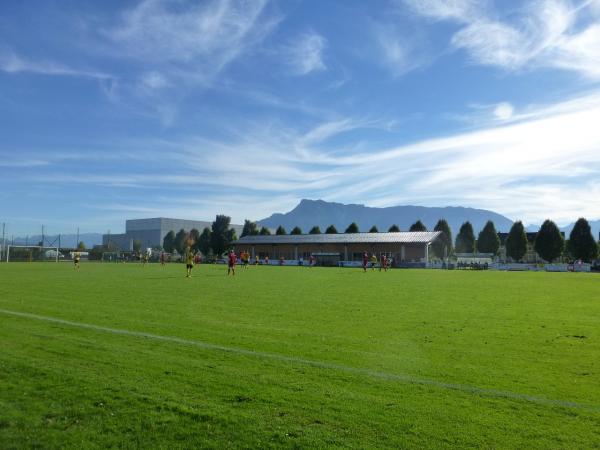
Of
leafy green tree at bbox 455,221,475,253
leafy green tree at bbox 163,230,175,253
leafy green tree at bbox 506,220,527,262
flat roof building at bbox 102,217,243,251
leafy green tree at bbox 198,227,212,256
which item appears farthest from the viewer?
flat roof building at bbox 102,217,243,251

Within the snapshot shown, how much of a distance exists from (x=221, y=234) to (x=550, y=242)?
74997mm

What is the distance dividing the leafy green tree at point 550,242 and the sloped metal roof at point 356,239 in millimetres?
22322

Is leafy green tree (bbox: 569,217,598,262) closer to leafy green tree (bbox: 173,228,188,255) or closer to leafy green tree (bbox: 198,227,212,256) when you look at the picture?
leafy green tree (bbox: 198,227,212,256)

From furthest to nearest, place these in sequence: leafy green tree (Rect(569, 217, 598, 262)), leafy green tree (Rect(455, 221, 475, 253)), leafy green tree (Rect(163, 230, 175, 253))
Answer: leafy green tree (Rect(163, 230, 175, 253)) → leafy green tree (Rect(455, 221, 475, 253)) → leafy green tree (Rect(569, 217, 598, 262))

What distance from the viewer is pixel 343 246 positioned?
84.2 metres

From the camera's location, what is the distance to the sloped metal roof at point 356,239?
77000mm

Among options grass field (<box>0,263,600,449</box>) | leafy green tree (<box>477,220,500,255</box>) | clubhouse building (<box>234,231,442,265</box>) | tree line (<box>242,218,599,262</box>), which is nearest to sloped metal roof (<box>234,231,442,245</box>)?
clubhouse building (<box>234,231,442,265</box>)

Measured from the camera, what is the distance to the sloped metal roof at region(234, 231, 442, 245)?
77.0m

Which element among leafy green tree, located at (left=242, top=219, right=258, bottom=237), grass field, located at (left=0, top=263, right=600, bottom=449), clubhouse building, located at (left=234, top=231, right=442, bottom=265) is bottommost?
grass field, located at (left=0, top=263, right=600, bottom=449)

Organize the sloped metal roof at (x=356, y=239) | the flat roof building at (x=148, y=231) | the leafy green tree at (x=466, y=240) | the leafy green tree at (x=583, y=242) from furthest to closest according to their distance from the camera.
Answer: the flat roof building at (x=148, y=231)
the leafy green tree at (x=466, y=240)
the leafy green tree at (x=583, y=242)
the sloped metal roof at (x=356, y=239)

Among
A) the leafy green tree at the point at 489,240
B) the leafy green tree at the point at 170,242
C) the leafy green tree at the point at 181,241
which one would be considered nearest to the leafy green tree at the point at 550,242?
the leafy green tree at the point at 489,240

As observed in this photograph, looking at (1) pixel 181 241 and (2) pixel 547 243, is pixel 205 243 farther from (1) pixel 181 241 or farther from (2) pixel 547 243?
(2) pixel 547 243

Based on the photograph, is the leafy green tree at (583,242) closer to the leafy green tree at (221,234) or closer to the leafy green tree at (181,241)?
the leafy green tree at (221,234)

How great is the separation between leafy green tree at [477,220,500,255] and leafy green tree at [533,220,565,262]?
424 inches
